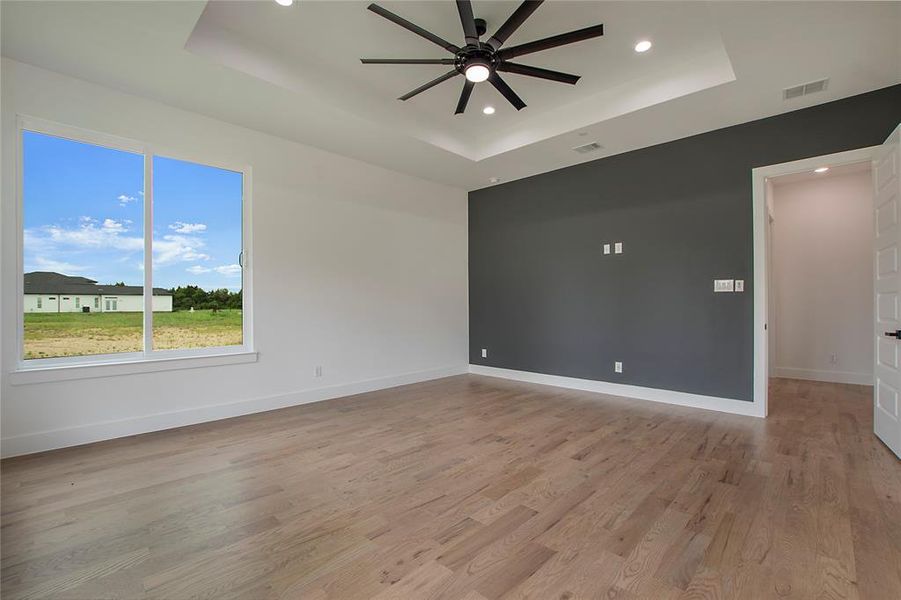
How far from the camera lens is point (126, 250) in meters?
3.55

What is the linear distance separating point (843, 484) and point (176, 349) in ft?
17.6

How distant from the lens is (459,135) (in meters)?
4.84

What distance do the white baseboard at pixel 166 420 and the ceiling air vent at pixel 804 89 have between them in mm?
5148

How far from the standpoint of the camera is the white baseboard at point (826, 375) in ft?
17.6

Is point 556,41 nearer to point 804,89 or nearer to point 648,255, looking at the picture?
point 804,89

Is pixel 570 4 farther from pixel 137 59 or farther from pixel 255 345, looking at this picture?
pixel 255 345

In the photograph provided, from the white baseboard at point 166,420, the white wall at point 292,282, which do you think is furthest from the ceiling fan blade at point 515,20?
the white baseboard at point 166,420

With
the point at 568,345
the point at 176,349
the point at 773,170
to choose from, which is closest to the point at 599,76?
the point at 773,170

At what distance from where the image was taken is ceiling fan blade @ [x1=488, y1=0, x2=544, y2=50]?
2246 mm

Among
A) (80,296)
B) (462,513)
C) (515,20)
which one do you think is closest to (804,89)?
(515,20)

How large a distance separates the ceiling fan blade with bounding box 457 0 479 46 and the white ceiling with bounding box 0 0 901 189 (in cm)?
42

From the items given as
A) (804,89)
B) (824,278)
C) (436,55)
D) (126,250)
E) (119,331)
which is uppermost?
(436,55)

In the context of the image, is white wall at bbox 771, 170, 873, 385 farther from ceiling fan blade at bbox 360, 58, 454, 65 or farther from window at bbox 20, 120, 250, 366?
window at bbox 20, 120, 250, 366

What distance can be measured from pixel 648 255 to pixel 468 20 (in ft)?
11.1
